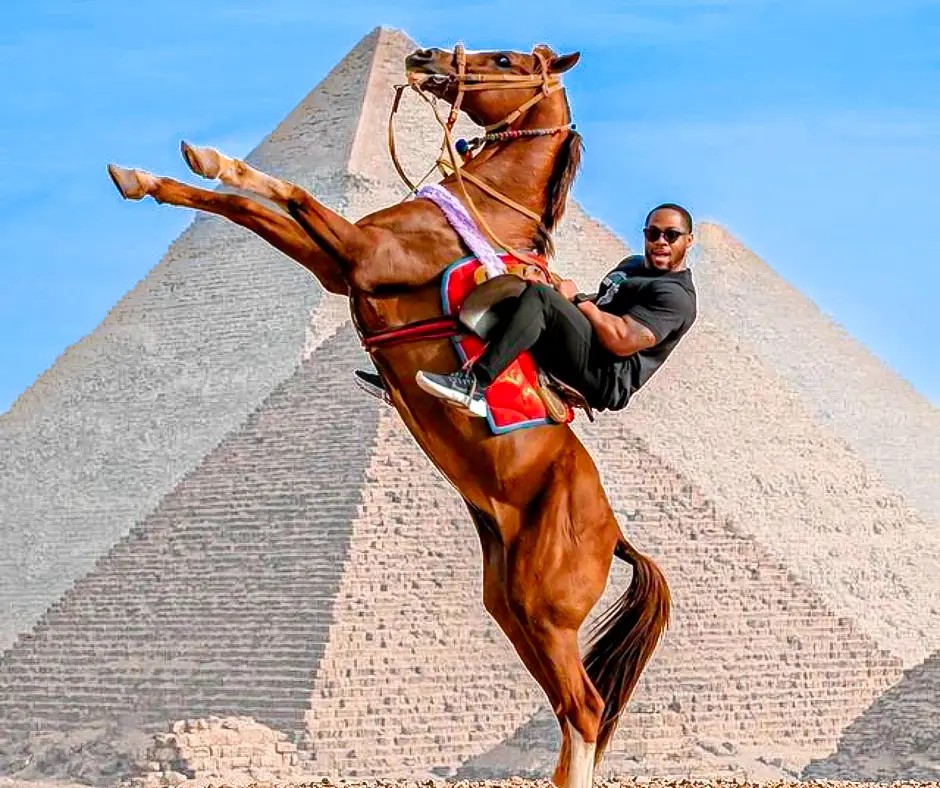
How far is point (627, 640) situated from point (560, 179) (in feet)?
5.77

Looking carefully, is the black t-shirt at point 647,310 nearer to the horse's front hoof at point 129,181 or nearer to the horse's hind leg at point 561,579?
the horse's hind leg at point 561,579

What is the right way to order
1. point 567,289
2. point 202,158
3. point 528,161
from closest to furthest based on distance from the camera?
point 202,158 < point 567,289 < point 528,161

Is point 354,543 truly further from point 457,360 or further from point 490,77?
point 457,360

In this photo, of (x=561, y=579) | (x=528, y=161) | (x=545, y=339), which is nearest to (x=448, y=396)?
(x=545, y=339)

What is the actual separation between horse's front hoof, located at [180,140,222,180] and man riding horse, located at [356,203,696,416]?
97 cm

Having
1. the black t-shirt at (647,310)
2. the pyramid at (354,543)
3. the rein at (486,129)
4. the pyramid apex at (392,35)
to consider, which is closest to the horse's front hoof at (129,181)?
the rein at (486,129)

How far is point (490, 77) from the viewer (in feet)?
33.6

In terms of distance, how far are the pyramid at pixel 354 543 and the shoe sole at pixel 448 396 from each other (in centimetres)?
2835

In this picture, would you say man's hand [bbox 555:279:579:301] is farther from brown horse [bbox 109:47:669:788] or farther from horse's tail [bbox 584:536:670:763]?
horse's tail [bbox 584:536:670:763]

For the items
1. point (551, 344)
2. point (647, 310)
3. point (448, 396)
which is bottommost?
point (448, 396)

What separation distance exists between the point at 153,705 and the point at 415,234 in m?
34.0

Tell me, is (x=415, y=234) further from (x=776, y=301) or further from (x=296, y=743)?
(x=776, y=301)

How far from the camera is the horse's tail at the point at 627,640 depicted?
10867 mm

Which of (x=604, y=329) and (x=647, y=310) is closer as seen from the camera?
(x=604, y=329)
